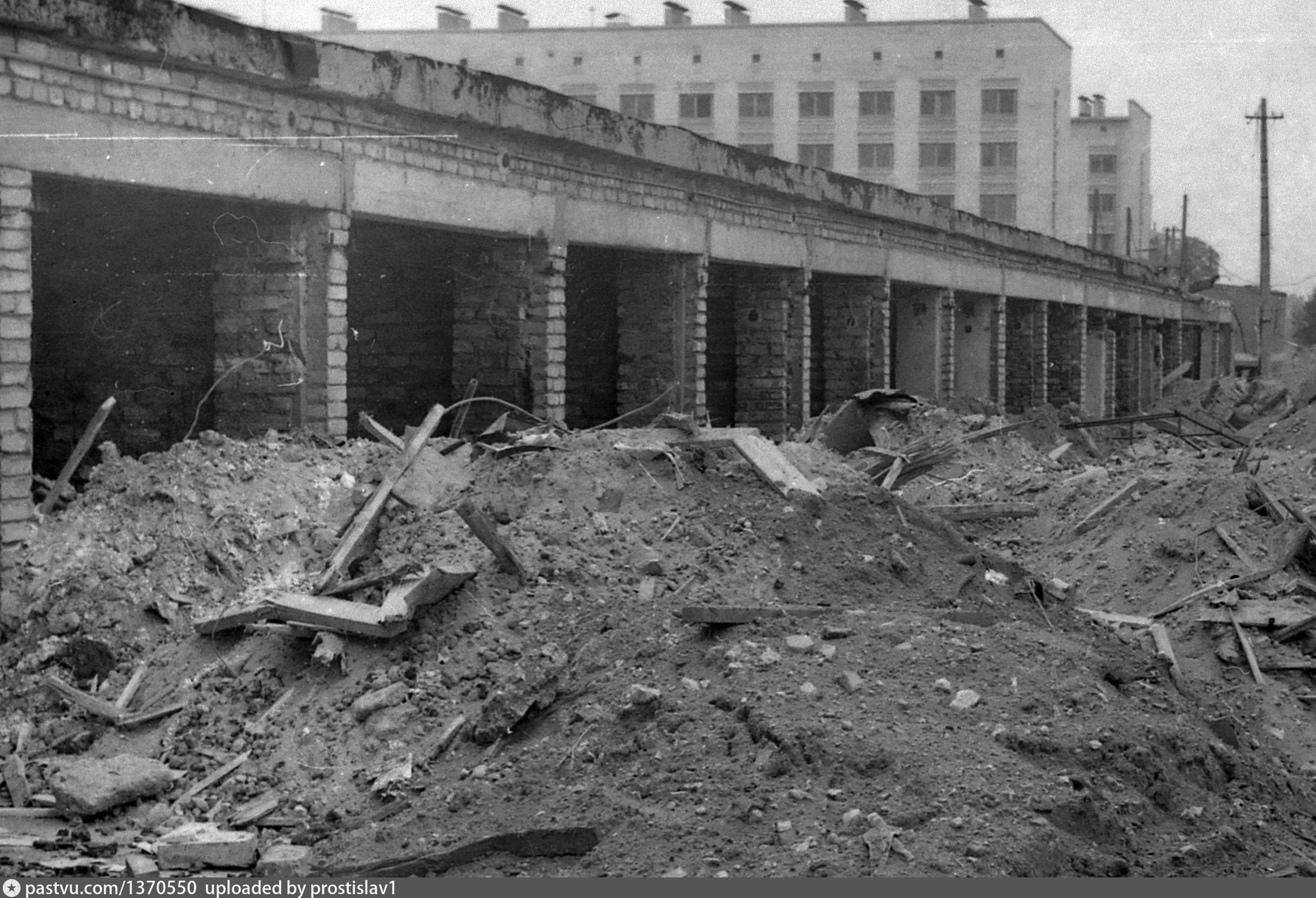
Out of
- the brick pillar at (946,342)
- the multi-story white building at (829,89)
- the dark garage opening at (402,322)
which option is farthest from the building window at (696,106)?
the dark garage opening at (402,322)

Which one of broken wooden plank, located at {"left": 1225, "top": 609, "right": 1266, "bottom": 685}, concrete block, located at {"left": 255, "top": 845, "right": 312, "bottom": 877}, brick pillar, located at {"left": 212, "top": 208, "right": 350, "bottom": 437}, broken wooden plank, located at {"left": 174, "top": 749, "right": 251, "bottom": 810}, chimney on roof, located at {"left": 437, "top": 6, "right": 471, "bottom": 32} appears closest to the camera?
concrete block, located at {"left": 255, "top": 845, "right": 312, "bottom": 877}

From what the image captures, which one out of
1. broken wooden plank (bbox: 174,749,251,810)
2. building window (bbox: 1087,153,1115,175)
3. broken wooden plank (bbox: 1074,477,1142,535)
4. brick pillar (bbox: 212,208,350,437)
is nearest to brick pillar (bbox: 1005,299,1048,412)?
broken wooden plank (bbox: 1074,477,1142,535)

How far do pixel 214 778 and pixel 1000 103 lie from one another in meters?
43.4

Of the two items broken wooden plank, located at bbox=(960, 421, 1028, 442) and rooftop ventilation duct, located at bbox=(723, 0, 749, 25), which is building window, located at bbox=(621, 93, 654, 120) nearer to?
rooftop ventilation duct, located at bbox=(723, 0, 749, 25)

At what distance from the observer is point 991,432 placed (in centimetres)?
1641

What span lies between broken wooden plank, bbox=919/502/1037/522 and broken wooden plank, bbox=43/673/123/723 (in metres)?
7.33

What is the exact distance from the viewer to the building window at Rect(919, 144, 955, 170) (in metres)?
47.6

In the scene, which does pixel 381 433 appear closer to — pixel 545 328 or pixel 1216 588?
pixel 545 328

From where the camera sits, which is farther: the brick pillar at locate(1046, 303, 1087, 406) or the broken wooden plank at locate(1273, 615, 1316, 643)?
the brick pillar at locate(1046, 303, 1087, 406)

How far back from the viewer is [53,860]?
248 inches

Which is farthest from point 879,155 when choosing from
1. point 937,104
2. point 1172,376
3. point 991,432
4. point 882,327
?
point 991,432

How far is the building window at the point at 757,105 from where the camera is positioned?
49.2 m

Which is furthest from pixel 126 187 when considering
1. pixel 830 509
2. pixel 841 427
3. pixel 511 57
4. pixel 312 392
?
pixel 511 57

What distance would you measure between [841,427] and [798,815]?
1167cm
